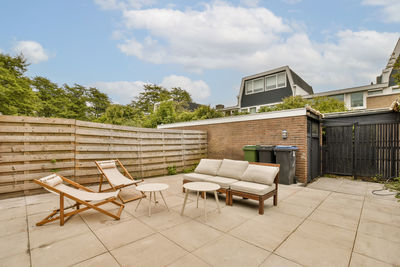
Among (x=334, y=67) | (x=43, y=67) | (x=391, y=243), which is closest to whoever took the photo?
(x=391, y=243)

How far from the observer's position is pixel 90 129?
18.1ft

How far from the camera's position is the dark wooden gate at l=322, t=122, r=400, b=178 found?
5925 mm

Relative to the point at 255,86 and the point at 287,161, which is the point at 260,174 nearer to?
the point at 287,161

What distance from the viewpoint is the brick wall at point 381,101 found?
1420 centimetres

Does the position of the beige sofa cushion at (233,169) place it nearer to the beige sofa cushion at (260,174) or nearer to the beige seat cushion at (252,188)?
the beige sofa cushion at (260,174)

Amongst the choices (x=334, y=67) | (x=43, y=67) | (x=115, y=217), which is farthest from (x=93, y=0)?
(x=43, y=67)

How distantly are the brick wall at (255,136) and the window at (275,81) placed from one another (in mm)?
10943

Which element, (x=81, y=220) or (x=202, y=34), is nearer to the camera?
(x=81, y=220)

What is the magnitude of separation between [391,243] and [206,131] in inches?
285

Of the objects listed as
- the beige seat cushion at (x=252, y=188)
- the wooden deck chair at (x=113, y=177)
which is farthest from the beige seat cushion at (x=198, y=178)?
the wooden deck chair at (x=113, y=177)

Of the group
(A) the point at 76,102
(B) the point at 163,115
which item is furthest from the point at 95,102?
(B) the point at 163,115

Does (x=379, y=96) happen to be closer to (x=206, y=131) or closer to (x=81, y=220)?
(x=206, y=131)

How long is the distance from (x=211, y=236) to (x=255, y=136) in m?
5.25

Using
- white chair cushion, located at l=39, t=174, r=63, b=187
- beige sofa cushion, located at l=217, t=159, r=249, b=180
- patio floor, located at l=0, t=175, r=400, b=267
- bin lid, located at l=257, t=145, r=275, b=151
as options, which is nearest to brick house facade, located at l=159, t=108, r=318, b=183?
bin lid, located at l=257, t=145, r=275, b=151
